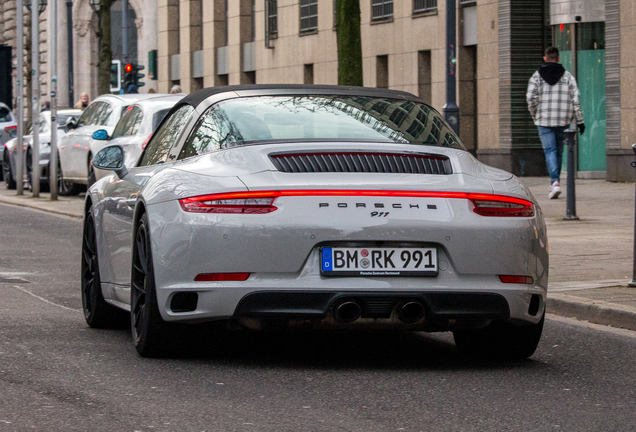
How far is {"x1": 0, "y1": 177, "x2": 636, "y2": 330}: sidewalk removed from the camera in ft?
27.5

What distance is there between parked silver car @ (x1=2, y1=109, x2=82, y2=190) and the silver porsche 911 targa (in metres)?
17.5

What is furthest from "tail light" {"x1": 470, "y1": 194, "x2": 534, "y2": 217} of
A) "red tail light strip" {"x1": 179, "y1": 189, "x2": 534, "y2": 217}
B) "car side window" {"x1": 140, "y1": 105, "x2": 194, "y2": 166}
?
"car side window" {"x1": 140, "y1": 105, "x2": 194, "y2": 166}

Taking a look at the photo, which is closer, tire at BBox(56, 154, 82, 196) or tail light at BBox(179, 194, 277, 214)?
tail light at BBox(179, 194, 277, 214)

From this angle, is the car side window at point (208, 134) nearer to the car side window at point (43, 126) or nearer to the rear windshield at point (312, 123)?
the rear windshield at point (312, 123)

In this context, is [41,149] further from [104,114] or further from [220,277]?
[220,277]

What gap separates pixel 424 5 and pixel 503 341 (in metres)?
23.3

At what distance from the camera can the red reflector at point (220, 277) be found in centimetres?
590

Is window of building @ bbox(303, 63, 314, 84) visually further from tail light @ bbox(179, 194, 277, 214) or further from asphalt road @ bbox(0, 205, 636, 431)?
tail light @ bbox(179, 194, 277, 214)

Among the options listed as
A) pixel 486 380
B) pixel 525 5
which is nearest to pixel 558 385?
pixel 486 380

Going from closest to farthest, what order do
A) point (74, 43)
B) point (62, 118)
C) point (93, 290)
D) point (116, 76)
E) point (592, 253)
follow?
point (93, 290) < point (592, 253) < point (62, 118) < point (116, 76) < point (74, 43)

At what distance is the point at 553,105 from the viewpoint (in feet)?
59.7

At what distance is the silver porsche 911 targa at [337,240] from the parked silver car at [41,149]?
17.5 metres

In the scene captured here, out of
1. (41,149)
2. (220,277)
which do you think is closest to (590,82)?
(41,149)

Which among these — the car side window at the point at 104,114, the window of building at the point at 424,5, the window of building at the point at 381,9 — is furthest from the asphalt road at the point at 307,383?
the window of building at the point at 381,9
